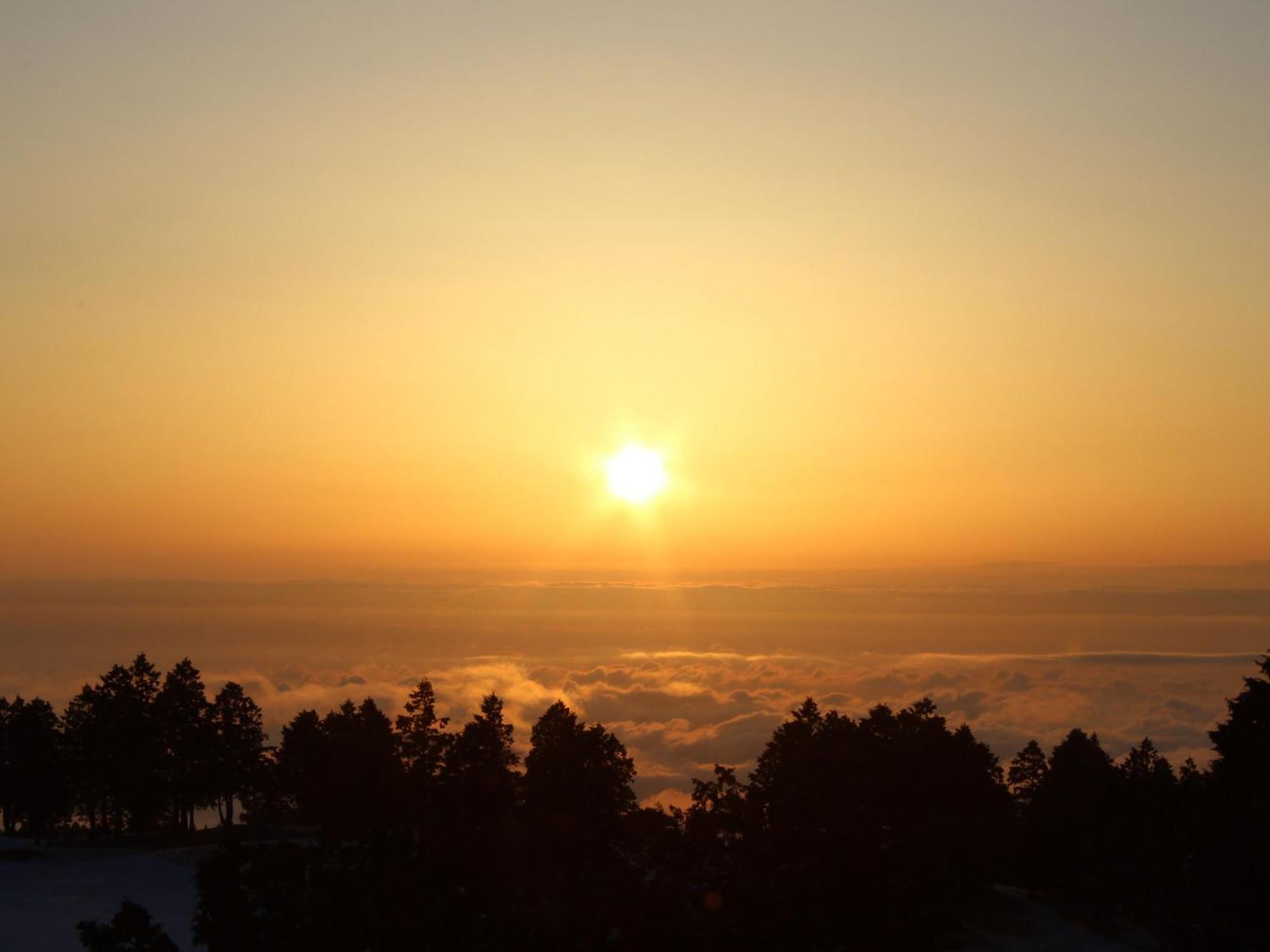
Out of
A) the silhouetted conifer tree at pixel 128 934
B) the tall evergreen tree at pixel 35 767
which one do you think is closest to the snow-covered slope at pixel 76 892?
the tall evergreen tree at pixel 35 767

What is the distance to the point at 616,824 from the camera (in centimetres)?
4647

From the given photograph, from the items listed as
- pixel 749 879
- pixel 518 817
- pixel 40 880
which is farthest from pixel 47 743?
pixel 749 879

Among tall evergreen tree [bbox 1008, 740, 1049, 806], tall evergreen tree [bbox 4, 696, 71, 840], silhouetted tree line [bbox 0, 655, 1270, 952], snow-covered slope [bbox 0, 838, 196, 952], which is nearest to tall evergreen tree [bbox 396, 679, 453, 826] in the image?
silhouetted tree line [bbox 0, 655, 1270, 952]

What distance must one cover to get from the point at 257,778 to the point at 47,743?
19.0m

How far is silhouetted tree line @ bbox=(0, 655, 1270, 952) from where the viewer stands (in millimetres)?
22109

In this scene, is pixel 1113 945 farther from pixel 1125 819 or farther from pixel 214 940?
pixel 214 940

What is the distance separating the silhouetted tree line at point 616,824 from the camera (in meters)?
22.1

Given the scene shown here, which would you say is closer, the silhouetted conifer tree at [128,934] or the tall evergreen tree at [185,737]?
the silhouetted conifer tree at [128,934]

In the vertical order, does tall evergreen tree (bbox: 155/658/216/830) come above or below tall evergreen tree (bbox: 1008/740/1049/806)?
above

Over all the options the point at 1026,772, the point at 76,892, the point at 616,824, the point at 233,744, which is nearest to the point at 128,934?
the point at 616,824

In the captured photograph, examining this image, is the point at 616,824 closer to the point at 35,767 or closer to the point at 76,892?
the point at 76,892

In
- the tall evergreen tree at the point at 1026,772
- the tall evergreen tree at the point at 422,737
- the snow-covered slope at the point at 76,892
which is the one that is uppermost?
the tall evergreen tree at the point at 422,737

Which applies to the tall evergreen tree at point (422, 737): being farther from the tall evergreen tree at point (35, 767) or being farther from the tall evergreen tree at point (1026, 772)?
the tall evergreen tree at point (1026, 772)

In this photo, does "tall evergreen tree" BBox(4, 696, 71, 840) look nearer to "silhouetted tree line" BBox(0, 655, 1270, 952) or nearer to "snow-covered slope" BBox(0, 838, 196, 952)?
"silhouetted tree line" BBox(0, 655, 1270, 952)
